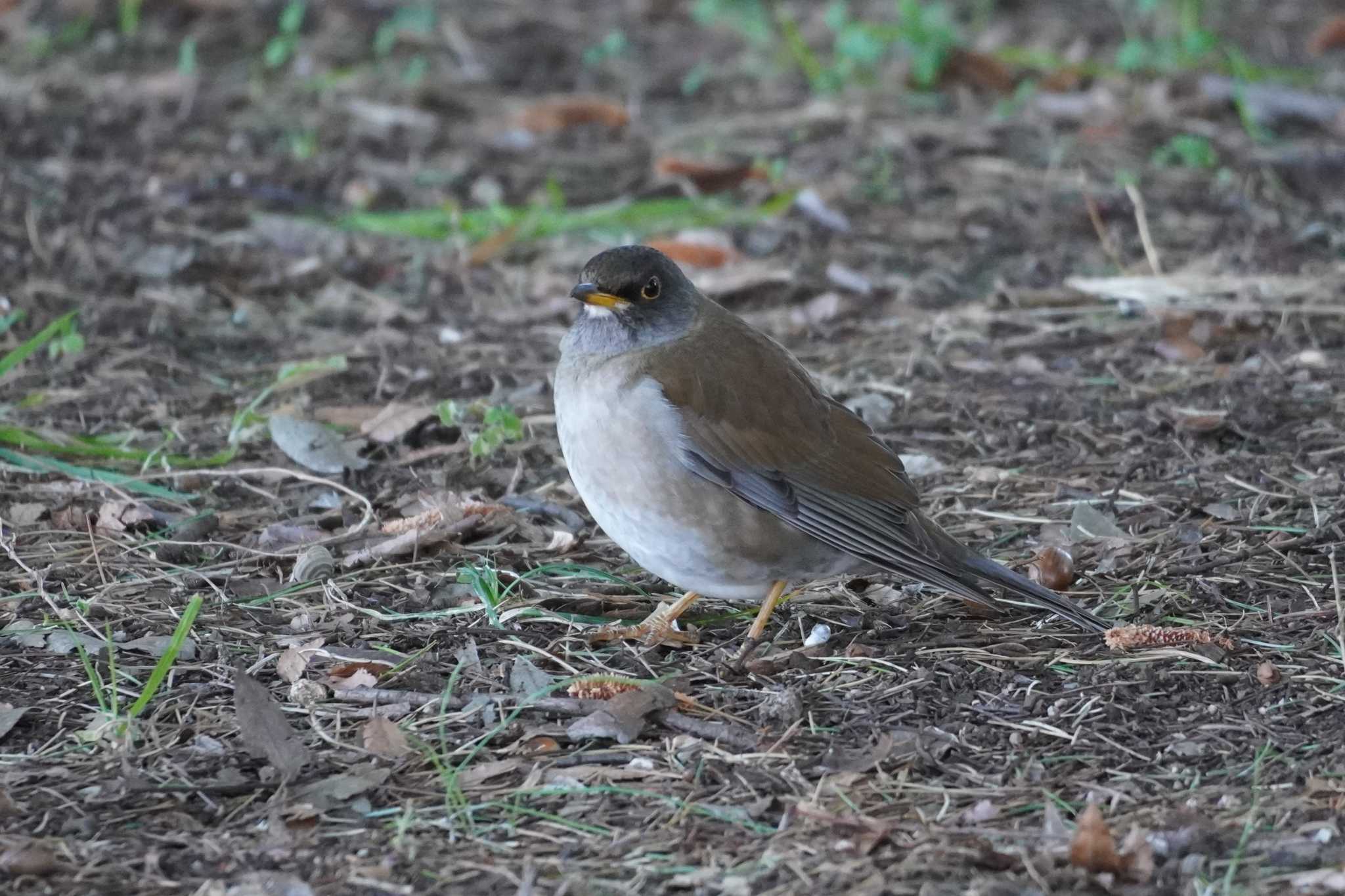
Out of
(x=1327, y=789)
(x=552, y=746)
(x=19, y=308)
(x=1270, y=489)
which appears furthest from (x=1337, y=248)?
(x=19, y=308)

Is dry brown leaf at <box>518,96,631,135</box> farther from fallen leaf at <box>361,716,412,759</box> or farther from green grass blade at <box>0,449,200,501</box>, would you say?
fallen leaf at <box>361,716,412,759</box>

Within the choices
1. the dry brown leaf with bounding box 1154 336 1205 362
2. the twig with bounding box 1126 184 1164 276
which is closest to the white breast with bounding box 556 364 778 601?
the dry brown leaf with bounding box 1154 336 1205 362

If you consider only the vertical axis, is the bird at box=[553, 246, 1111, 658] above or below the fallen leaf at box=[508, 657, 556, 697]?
above

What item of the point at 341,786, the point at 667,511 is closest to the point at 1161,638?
the point at 667,511

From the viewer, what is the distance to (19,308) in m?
6.78

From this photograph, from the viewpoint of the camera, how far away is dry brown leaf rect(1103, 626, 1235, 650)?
430cm

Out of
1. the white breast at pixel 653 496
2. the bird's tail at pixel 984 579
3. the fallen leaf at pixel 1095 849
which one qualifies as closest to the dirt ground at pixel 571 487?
the fallen leaf at pixel 1095 849

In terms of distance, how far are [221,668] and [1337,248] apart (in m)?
5.60

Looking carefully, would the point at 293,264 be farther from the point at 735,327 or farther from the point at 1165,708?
the point at 1165,708

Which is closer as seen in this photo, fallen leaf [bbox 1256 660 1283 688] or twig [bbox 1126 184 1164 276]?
fallen leaf [bbox 1256 660 1283 688]

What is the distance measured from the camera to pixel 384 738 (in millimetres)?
3904

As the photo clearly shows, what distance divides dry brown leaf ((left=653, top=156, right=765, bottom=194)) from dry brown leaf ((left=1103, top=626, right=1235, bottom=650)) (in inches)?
184

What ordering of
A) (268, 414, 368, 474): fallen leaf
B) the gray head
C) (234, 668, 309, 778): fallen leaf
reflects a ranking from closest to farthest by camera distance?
1. (234, 668, 309, 778): fallen leaf
2. the gray head
3. (268, 414, 368, 474): fallen leaf

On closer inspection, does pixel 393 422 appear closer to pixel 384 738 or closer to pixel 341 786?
pixel 384 738
